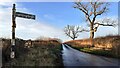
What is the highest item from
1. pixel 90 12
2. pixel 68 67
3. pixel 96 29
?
pixel 90 12

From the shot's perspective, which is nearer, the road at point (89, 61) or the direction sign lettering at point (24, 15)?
the direction sign lettering at point (24, 15)

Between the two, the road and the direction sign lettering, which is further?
the road

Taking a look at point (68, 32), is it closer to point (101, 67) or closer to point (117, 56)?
point (117, 56)

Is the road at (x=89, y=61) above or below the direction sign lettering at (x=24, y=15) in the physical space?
below

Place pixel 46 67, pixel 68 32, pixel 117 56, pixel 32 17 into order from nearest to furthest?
pixel 46 67 → pixel 32 17 → pixel 117 56 → pixel 68 32

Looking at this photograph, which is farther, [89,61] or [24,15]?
[89,61]

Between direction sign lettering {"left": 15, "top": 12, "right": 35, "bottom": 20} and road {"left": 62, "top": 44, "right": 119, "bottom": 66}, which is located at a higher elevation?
direction sign lettering {"left": 15, "top": 12, "right": 35, "bottom": 20}

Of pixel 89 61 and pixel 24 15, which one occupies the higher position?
pixel 24 15

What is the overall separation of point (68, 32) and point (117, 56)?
244 feet

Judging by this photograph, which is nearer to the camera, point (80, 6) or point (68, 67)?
point (68, 67)

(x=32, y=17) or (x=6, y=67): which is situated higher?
(x=32, y=17)

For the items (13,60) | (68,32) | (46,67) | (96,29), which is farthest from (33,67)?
(68,32)

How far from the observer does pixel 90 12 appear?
49219 mm

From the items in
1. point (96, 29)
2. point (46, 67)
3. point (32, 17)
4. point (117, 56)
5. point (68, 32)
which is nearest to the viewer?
point (46, 67)
